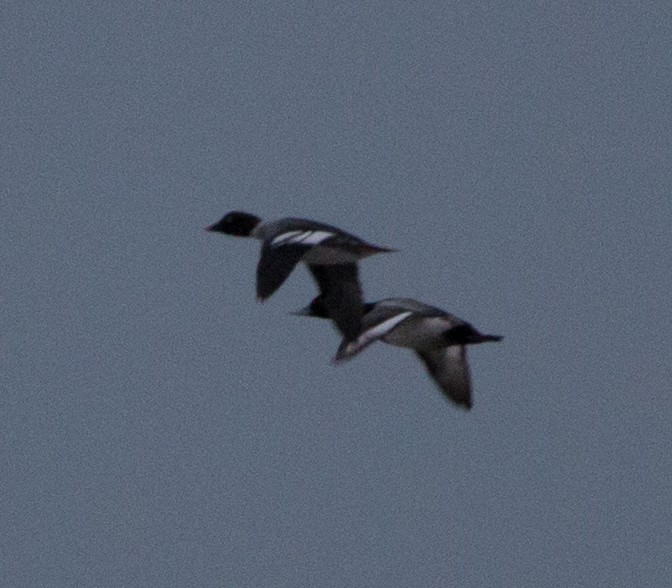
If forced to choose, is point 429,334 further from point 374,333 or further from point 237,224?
point 237,224

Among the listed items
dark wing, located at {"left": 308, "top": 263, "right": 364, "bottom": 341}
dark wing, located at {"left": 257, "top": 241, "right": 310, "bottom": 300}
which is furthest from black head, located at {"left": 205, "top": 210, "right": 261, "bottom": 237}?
dark wing, located at {"left": 257, "top": 241, "right": 310, "bottom": 300}

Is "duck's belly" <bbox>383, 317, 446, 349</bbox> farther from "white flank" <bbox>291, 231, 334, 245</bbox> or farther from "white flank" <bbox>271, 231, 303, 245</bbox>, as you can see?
"white flank" <bbox>271, 231, 303, 245</bbox>

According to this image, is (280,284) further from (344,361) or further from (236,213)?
(236,213)

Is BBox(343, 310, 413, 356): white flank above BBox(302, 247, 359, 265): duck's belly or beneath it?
beneath

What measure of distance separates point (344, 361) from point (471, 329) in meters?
2.74

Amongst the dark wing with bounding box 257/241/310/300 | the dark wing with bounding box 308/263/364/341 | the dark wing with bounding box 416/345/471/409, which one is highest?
the dark wing with bounding box 257/241/310/300

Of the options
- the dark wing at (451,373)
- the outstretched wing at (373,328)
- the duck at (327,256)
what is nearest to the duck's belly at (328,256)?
the duck at (327,256)

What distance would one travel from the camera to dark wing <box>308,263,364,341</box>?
28.9m

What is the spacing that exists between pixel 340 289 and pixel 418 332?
5.17 ft

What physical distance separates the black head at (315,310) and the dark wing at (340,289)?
939 mm

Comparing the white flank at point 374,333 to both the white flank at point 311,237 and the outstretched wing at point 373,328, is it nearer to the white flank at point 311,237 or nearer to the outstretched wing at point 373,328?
the outstretched wing at point 373,328

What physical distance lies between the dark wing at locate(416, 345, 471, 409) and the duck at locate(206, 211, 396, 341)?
2146 mm

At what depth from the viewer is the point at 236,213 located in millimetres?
30531

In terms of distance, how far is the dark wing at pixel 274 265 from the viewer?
1061 inches
